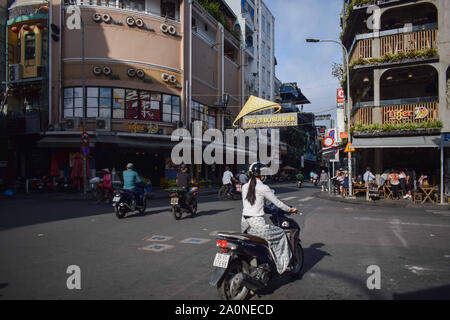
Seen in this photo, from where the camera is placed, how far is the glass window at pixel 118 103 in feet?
75.0

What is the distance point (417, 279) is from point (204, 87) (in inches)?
1048

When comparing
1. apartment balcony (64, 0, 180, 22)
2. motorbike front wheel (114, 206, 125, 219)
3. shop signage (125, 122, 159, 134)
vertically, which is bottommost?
motorbike front wheel (114, 206, 125, 219)

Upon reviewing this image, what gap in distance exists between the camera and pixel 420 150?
1941 cm

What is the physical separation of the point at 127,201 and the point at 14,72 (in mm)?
18852

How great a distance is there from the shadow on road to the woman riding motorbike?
146 cm

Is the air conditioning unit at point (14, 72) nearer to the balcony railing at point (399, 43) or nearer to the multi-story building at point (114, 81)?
the multi-story building at point (114, 81)

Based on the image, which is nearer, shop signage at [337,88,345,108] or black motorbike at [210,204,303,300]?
black motorbike at [210,204,303,300]

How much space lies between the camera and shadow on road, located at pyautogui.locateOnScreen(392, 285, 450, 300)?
13.9 feet

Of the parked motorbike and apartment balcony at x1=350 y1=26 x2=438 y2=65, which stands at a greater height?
apartment balcony at x1=350 y1=26 x2=438 y2=65

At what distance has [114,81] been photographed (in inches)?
899

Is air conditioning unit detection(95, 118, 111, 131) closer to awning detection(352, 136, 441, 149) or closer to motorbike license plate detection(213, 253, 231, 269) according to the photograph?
awning detection(352, 136, 441, 149)

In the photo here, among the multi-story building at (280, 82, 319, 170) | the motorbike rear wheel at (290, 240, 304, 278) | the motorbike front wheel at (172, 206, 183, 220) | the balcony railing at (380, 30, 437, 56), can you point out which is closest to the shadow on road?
the motorbike rear wheel at (290, 240, 304, 278)

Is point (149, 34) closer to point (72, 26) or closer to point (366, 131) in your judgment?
point (72, 26)

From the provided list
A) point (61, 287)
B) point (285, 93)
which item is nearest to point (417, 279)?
point (61, 287)
